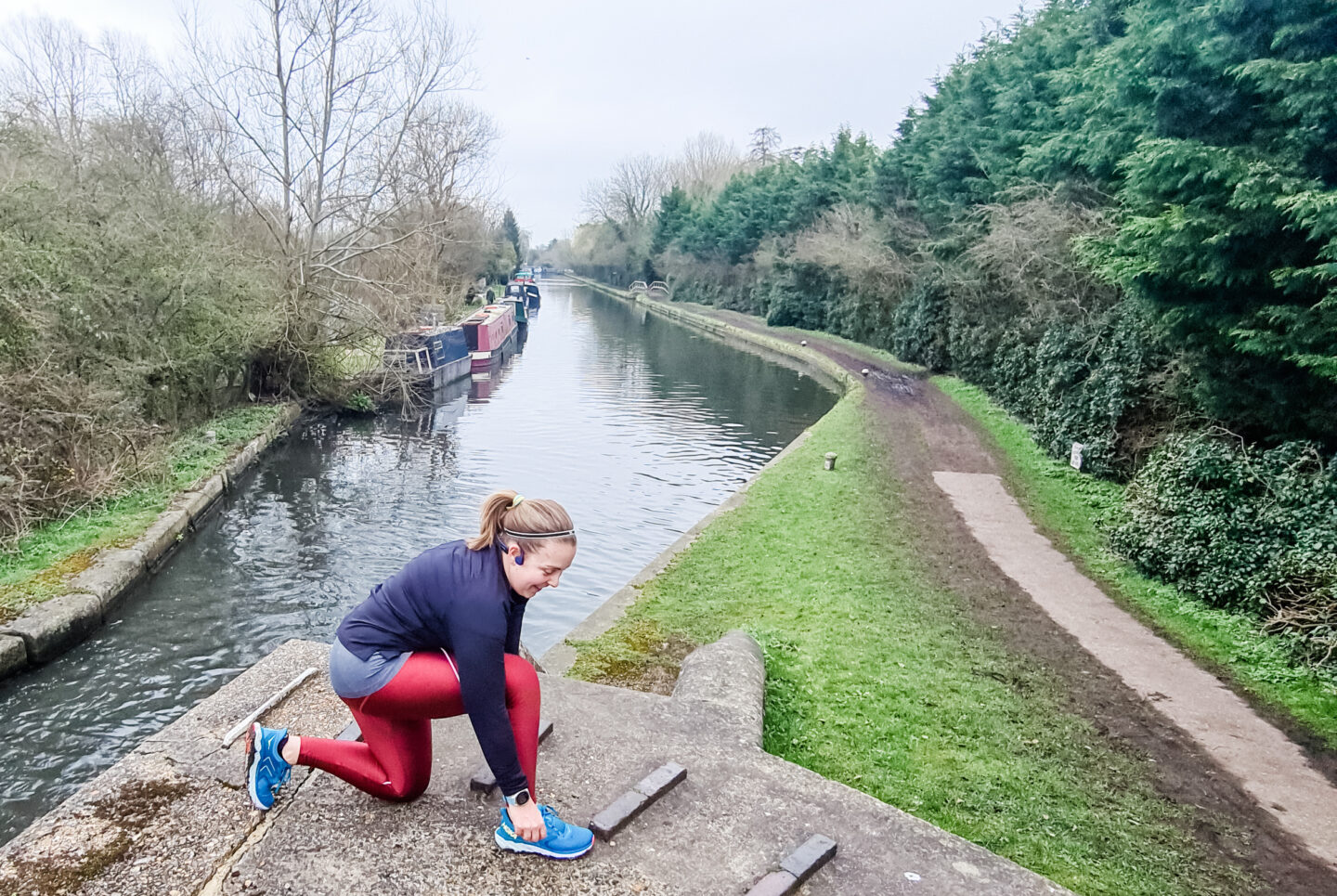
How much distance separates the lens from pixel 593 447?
17.0 metres

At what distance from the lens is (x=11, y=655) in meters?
6.79

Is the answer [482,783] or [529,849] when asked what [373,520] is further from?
[529,849]

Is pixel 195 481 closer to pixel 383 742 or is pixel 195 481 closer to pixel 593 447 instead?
pixel 593 447

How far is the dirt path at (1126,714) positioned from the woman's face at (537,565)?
13.0 ft

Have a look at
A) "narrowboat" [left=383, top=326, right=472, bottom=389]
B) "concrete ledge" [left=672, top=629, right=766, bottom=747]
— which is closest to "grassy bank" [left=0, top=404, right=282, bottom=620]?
"concrete ledge" [left=672, top=629, right=766, bottom=747]

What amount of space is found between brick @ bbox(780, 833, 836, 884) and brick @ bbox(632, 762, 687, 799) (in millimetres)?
650

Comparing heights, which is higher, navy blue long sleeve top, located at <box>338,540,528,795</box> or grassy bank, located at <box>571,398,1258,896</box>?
navy blue long sleeve top, located at <box>338,540,528,795</box>

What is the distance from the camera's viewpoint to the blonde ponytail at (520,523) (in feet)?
9.72

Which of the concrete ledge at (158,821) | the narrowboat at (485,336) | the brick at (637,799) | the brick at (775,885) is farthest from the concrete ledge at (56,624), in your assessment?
the narrowboat at (485,336)

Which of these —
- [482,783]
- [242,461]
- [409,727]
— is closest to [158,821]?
[409,727]

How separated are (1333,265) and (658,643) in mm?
6120

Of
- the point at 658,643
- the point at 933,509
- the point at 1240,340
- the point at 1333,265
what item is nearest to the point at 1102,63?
the point at 1240,340

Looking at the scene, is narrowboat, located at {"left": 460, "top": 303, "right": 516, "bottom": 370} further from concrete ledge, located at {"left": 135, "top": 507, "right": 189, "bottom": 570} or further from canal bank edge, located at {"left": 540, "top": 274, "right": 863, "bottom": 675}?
concrete ledge, located at {"left": 135, "top": 507, "right": 189, "bottom": 570}

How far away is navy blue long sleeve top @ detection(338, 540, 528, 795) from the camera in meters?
2.95
